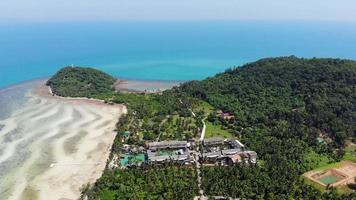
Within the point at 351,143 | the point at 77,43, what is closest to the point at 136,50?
the point at 77,43

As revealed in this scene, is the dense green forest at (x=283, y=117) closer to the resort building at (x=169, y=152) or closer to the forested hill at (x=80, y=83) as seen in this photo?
the resort building at (x=169, y=152)

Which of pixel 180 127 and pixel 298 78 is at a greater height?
pixel 298 78

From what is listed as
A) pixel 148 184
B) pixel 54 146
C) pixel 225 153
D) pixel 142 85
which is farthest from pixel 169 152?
pixel 142 85

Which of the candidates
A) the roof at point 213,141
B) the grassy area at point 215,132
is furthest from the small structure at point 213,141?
the grassy area at point 215,132

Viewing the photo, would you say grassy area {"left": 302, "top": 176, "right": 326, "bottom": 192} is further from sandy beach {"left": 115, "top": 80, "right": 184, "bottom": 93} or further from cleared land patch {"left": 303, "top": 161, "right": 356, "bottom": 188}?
sandy beach {"left": 115, "top": 80, "right": 184, "bottom": 93}

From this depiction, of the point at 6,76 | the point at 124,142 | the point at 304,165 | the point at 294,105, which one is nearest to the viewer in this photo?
the point at 304,165

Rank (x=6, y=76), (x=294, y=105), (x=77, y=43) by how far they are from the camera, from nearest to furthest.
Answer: (x=294, y=105), (x=6, y=76), (x=77, y=43)

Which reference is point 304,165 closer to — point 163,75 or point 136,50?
point 163,75
